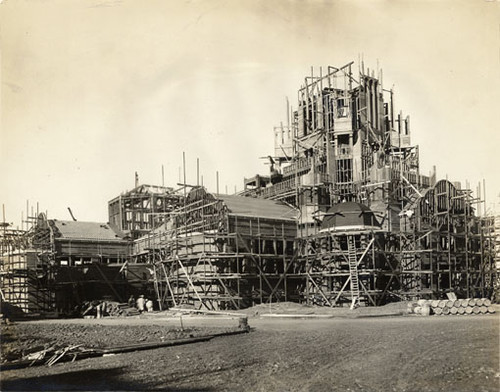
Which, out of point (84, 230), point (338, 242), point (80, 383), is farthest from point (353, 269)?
point (80, 383)

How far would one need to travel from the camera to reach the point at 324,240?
45.8 m

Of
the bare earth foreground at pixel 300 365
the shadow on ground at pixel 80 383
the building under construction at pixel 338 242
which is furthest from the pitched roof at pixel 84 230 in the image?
the shadow on ground at pixel 80 383

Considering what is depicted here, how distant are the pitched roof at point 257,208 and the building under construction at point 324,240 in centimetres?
17

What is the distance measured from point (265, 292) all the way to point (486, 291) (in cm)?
1966

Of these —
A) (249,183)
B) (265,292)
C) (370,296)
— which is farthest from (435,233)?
(249,183)

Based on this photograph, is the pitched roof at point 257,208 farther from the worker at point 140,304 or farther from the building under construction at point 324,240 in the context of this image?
the worker at point 140,304

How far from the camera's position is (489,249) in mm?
51281

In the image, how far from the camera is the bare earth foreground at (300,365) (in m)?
14.0

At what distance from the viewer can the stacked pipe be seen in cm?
3341

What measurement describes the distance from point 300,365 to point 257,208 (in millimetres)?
34611

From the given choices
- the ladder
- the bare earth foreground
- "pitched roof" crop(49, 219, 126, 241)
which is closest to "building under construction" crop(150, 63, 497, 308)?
the ladder

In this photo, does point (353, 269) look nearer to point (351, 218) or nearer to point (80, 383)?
point (351, 218)

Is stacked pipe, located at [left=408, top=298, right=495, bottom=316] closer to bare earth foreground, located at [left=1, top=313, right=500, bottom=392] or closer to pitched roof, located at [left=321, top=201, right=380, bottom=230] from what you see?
pitched roof, located at [left=321, top=201, right=380, bottom=230]

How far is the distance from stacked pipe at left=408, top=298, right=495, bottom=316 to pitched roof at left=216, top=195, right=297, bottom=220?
1734 centimetres
